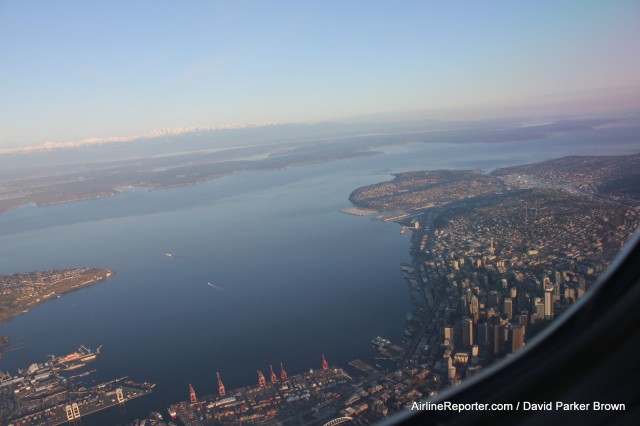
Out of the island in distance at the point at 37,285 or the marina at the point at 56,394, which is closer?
the marina at the point at 56,394

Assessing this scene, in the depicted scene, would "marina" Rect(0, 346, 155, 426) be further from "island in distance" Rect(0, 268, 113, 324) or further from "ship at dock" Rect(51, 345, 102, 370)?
"island in distance" Rect(0, 268, 113, 324)

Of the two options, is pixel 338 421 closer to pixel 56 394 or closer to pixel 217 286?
pixel 56 394

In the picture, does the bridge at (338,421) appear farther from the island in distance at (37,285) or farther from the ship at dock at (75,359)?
the island in distance at (37,285)

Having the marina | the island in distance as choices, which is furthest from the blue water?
the island in distance

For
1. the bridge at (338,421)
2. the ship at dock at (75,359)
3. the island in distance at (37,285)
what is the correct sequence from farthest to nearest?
the island in distance at (37,285), the ship at dock at (75,359), the bridge at (338,421)

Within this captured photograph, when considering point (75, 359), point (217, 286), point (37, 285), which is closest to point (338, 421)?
point (75, 359)

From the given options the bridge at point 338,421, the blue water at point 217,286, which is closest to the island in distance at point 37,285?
the blue water at point 217,286
